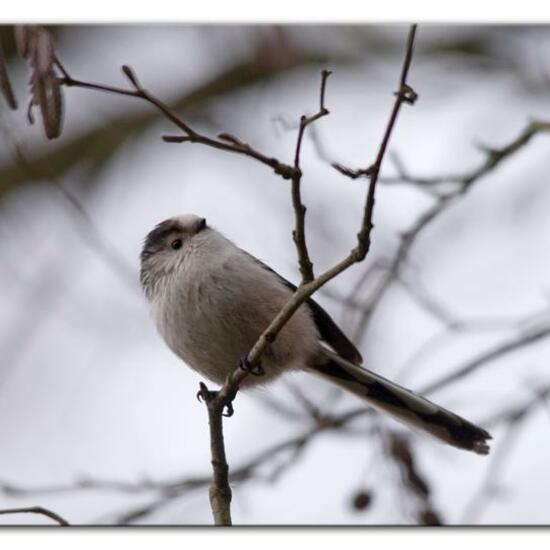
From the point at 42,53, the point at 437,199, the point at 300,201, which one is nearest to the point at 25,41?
the point at 42,53

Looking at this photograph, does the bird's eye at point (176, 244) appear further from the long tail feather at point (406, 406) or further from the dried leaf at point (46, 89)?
the dried leaf at point (46, 89)

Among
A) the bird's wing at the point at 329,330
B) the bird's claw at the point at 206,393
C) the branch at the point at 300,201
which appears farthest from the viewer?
the bird's wing at the point at 329,330

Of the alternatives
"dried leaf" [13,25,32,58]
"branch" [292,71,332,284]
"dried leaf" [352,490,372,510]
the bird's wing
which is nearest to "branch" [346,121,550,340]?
the bird's wing

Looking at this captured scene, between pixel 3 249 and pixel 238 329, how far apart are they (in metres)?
0.55

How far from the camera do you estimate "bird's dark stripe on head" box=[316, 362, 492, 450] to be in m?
1.84

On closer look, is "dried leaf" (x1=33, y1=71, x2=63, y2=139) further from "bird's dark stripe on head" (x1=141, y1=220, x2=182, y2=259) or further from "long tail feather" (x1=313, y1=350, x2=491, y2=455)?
"long tail feather" (x1=313, y1=350, x2=491, y2=455)

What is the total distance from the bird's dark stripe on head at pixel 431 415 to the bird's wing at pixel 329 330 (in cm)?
5

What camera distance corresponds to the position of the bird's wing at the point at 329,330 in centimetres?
188

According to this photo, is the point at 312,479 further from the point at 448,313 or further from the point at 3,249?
the point at 3,249

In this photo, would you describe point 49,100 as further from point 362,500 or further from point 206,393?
point 362,500

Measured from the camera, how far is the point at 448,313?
191 centimetres

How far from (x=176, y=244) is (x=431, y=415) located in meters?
0.59

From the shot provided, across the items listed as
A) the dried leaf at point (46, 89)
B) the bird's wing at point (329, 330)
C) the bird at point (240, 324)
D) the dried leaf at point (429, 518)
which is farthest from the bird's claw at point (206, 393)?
the dried leaf at point (46, 89)

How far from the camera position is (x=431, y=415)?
74.0 inches
